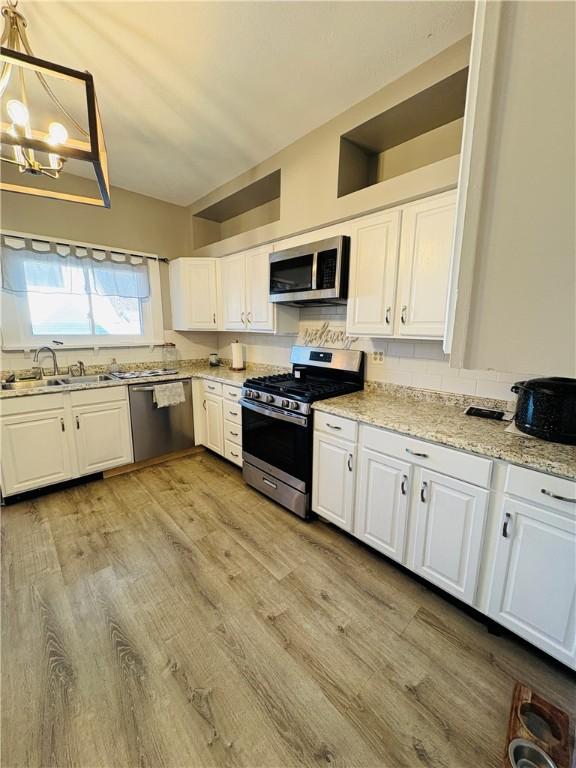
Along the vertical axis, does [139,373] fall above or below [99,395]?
above

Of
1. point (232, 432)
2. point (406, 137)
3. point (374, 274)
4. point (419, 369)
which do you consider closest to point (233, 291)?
point (232, 432)

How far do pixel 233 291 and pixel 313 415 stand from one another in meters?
1.79

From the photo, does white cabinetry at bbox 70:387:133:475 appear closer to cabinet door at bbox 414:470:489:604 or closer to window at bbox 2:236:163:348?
window at bbox 2:236:163:348

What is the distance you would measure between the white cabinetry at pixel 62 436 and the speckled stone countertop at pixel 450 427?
6.56 ft

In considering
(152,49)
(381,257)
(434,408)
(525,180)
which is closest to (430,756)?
(434,408)

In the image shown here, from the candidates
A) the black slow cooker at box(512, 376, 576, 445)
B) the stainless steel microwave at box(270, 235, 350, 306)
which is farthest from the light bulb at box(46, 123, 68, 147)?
the black slow cooker at box(512, 376, 576, 445)

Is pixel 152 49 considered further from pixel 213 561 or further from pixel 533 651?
pixel 533 651

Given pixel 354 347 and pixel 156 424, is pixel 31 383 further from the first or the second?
pixel 354 347

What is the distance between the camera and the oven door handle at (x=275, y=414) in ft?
7.46

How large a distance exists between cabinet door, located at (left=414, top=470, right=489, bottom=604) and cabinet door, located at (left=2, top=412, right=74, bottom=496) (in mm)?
2824

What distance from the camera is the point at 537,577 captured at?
1.38 metres

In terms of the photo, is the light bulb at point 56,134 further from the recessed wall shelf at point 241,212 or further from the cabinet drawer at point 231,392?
the cabinet drawer at point 231,392

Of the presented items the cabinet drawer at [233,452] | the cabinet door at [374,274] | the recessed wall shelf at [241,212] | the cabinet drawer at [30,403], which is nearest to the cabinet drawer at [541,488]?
the cabinet door at [374,274]

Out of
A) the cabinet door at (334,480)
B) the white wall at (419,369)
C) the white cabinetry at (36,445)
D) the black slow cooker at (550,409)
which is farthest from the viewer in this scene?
the white cabinetry at (36,445)
